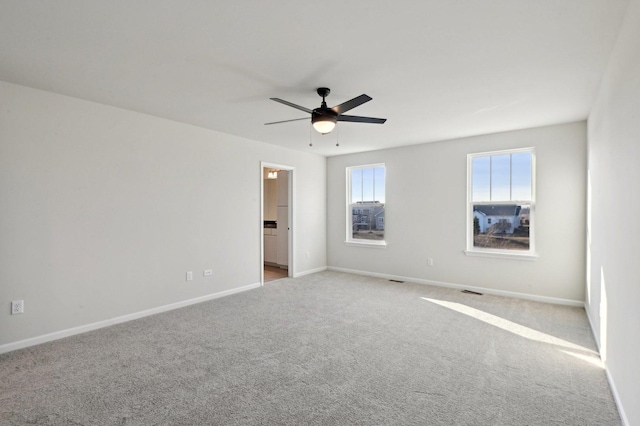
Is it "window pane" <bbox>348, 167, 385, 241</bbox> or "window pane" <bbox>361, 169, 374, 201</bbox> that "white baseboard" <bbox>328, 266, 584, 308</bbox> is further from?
"window pane" <bbox>361, 169, 374, 201</bbox>

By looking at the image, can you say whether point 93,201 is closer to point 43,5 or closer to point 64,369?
point 64,369

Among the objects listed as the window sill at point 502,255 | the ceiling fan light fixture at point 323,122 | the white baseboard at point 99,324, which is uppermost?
the ceiling fan light fixture at point 323,122

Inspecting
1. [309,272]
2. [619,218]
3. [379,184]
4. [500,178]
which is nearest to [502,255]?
[500,178]

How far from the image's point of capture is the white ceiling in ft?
6.49

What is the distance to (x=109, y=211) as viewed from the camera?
12.1 feet

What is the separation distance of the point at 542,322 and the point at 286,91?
13.0 ft

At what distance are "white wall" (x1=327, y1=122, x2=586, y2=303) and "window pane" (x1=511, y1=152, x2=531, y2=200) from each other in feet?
0.54

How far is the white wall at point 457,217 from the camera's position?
441 centimetres

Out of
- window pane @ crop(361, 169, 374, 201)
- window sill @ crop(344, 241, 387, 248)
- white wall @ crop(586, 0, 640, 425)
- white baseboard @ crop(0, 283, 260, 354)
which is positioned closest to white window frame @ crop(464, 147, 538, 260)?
window sill @ crop(344, 241, 387, 248)

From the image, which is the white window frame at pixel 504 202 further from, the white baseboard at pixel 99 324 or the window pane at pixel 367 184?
the white baseboard at pixel 99 324

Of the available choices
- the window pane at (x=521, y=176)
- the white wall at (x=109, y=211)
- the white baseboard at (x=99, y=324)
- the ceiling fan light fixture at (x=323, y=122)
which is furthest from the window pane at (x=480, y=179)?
the white baseboard at (x=99, y=324)

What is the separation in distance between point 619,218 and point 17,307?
16.8ft

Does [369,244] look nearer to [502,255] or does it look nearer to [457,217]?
[457,217]

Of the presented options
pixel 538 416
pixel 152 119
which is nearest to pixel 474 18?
pixel 538 416
